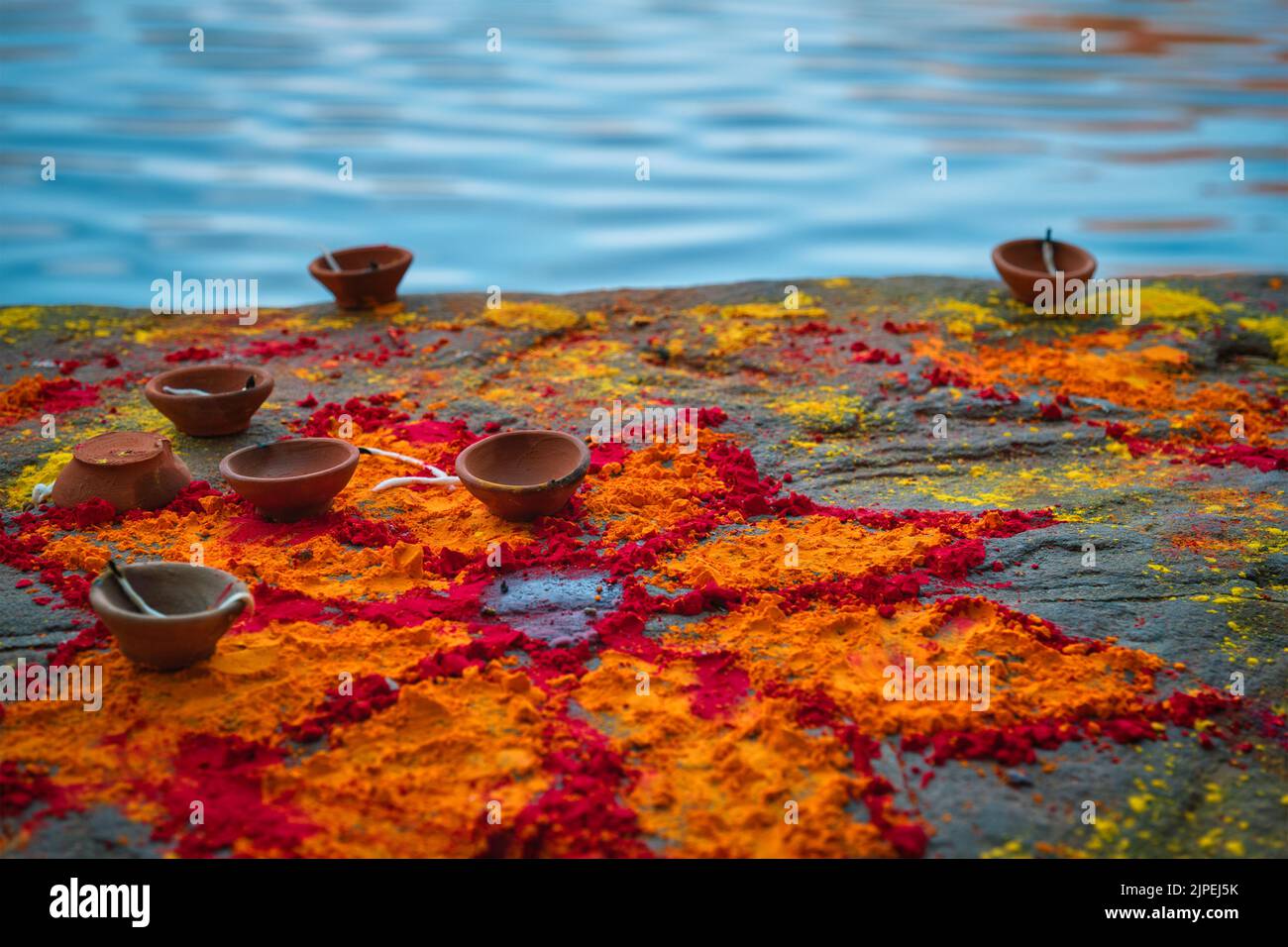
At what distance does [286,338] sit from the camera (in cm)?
628

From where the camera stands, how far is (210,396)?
15.7 ft

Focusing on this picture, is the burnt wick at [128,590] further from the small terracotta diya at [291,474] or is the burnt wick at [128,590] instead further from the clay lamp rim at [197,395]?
the clay lamp rim at [197,395]

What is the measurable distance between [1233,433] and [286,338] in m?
4.88

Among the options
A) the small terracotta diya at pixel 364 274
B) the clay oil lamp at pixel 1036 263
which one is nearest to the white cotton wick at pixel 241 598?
the small terracotta diya at pixel 364 274

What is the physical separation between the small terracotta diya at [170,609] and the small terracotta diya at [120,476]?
1.05 metres

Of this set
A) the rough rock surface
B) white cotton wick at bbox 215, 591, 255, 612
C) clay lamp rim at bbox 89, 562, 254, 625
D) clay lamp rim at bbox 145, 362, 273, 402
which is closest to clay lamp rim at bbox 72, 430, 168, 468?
the rough rock surface

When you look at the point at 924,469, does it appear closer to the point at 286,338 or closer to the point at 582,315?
the point at 582,315

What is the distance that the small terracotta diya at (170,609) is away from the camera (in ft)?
9.77

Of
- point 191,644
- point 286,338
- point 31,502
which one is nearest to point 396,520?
point 191,644

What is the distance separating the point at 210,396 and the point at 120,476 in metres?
0.75

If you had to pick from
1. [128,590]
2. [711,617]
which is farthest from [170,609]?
[711,617]
